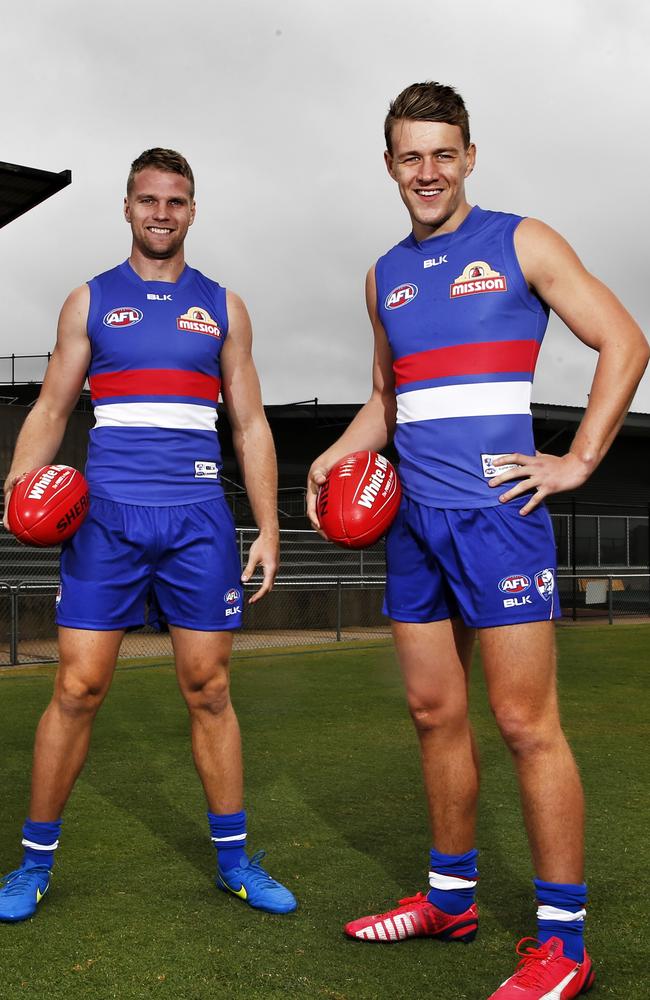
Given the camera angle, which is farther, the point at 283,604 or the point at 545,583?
the point at 283,604

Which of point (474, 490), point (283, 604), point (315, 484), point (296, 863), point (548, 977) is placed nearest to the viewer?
point (548, 977)

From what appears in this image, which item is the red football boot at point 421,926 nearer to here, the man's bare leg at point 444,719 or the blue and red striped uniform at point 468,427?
the man's bare leg at point 444,719

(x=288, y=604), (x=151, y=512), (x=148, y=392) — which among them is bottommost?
(x=288, y=604)

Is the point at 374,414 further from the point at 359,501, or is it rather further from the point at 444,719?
the point at 444,719

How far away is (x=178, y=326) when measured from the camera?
3195 millimetres

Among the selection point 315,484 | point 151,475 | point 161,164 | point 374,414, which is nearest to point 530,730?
point 315,484

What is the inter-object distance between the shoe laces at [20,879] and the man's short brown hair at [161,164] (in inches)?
83.8

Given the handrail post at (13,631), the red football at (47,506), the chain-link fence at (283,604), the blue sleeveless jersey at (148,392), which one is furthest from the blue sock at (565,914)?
the chain-link fence at (283,604)

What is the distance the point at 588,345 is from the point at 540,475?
0.35 metres

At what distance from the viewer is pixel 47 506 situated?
294cm

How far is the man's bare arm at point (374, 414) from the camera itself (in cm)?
293

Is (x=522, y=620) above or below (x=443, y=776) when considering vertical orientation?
above

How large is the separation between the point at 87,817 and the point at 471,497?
7.83 feet

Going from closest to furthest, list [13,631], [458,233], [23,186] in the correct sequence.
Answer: [458,233] → [13,631] → [23,186]
